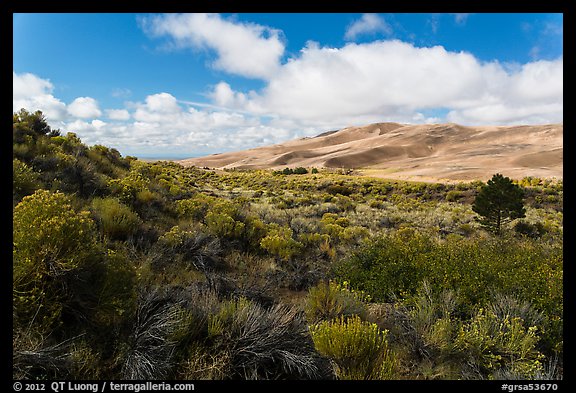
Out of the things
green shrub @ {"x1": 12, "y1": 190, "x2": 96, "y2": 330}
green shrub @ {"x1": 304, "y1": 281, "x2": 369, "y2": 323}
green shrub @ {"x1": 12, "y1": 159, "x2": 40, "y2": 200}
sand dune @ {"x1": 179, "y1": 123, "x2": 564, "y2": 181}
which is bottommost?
green shrub @ {"x1": 304, "y1": 281, "x2": 369, "y2": 323}

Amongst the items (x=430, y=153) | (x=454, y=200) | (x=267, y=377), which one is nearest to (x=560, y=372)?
(x=267, y=377)

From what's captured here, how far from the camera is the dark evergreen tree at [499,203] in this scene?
1412 cm

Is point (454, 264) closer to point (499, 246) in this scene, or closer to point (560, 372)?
point (560, 372)

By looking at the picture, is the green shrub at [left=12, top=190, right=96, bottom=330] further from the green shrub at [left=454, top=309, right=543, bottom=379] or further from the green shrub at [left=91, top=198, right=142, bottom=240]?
the green shrub at [left=454, top=309, right=543, bottom=379]

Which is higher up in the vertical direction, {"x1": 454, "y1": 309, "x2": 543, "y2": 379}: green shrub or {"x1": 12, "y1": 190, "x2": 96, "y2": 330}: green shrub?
{"x1": 12, "y1": 190, "x2": 96, "y2": 330}: green shrub

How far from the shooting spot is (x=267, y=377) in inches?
118

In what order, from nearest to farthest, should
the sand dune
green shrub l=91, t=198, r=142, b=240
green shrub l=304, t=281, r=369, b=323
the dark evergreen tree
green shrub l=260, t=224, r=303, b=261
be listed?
green shrub l=304, t=281, r=369, b=323
green shrub l=91, t=198, r=142, b=240
green shrub l=260, t=224, r=303, b=261
the dark evergreen tree
the sand dune

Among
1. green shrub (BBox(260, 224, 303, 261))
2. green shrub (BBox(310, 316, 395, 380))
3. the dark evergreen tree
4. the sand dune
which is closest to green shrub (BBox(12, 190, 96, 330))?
green shrub (BBox(310, 316, 395, 380))

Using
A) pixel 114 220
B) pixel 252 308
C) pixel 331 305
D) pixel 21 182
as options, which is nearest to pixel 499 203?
pixel 331 305

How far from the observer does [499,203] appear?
1425cm

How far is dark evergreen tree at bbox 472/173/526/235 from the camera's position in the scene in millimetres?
14117

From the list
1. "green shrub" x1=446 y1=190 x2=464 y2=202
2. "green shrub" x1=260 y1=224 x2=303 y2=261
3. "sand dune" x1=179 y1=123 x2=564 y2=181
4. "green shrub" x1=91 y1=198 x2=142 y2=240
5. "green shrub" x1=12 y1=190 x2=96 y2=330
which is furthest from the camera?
"sand dune" x1=179 y1=123 x2=564 y2=181

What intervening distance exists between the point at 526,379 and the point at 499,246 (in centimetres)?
481
